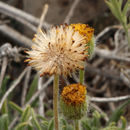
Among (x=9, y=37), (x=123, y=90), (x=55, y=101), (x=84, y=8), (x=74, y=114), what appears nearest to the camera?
(x=55, y=101)

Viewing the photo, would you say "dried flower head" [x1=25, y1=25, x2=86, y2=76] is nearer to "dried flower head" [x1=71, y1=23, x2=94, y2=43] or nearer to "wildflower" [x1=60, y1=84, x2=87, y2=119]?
"dried flower head" [x1=71, y1=23, x2=94, y2=43]

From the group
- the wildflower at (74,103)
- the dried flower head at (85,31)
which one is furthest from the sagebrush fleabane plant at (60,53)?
the wildflower at (74,103)

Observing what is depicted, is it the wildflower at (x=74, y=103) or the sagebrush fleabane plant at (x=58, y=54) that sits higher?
the sagebrush fleabane plant at (x=58, y=54)

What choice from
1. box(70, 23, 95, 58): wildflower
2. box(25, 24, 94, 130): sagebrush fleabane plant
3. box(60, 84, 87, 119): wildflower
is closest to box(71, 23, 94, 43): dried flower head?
box(70, 23, 95, 58): wildflower

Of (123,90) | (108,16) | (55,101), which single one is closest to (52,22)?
(108,16)

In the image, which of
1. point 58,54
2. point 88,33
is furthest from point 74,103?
point 88,33

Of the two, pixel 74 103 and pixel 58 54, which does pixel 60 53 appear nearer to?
pixel 58 54

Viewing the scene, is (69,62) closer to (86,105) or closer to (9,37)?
(86,105)

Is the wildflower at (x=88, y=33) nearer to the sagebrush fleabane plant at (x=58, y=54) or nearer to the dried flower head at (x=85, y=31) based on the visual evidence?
the dried flower head at (x=85, y=31)
